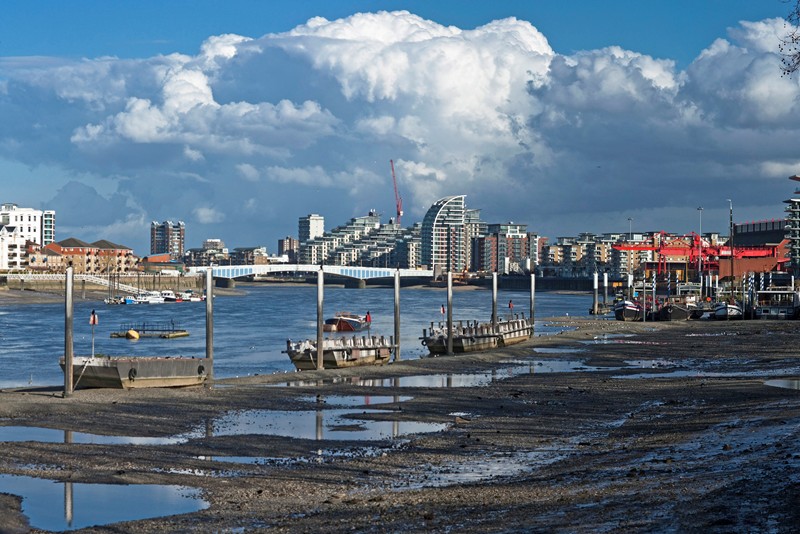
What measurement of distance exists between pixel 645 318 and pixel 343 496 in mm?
104868

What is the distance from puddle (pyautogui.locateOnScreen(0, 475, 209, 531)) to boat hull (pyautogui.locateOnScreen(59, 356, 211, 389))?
19092 millimetres

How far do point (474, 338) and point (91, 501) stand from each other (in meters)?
52.4

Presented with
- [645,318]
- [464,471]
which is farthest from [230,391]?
[645,318]

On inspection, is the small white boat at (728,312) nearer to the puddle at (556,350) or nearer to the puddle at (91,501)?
the puddle at (556,350)

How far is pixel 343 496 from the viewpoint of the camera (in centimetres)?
2164

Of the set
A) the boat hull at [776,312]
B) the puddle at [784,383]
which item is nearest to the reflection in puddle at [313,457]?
the puddle at [784,383]

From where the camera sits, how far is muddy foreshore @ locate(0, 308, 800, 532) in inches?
711

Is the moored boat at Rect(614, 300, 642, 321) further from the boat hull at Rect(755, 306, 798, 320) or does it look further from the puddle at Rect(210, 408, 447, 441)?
the puddle at Rect(210, 408, 447, 441)

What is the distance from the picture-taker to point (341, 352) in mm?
58781

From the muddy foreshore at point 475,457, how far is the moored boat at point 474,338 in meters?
20.0

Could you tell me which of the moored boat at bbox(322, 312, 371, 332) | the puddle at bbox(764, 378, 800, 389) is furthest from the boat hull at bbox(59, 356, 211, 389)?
the moored boat at bbox(322, 312, 371, 332)

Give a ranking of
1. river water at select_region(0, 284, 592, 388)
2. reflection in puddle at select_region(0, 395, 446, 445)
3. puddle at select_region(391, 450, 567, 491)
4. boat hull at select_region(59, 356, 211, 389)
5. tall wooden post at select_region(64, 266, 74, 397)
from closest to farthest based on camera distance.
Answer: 1. puddle at select_region(391, 450, 567, 491)
2. reflection in puddle at select_region(0, 395, 446, 445)
3. tall wooden post at select_region(64, 266, 74, 397)
4. boat hull at select_region(59, 356, 211, 389)
5. river water at select_region(0, 284, 592, 388)

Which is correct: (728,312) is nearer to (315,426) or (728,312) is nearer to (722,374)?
(722,374)

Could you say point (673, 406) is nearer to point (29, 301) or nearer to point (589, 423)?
point (589, 423)
